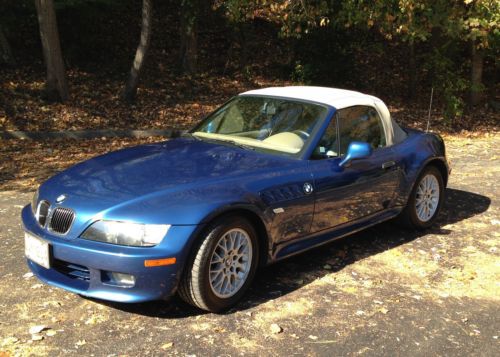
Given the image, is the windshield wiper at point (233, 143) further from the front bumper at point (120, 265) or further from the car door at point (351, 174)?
the front bumper at point (120, 265)

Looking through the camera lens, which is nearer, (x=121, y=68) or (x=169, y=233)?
(x=169, y=233)

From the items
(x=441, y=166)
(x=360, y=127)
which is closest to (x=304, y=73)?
(x=441, y=166)

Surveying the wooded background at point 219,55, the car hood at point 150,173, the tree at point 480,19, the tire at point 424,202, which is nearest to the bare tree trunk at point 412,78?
the wooded background at point 219,55

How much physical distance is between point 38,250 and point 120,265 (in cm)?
72

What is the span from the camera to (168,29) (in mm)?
18781

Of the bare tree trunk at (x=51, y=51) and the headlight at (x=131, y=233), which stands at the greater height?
the bare tree trunk at (x=51, y=51)

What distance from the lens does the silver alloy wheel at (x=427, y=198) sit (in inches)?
239

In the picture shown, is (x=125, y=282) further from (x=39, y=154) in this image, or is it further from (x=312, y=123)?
(x=39, y=154)

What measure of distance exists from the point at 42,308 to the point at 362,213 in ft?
9.09

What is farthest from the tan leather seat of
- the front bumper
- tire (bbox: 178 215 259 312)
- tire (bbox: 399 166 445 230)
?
tire (bbox: 399 166 445 230)

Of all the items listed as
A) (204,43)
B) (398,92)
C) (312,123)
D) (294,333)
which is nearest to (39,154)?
Answer: (312,123)

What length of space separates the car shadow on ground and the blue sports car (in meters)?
0.27

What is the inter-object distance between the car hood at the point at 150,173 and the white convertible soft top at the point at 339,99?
2.78 feet

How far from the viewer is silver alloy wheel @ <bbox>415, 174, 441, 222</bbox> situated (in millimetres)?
6070
